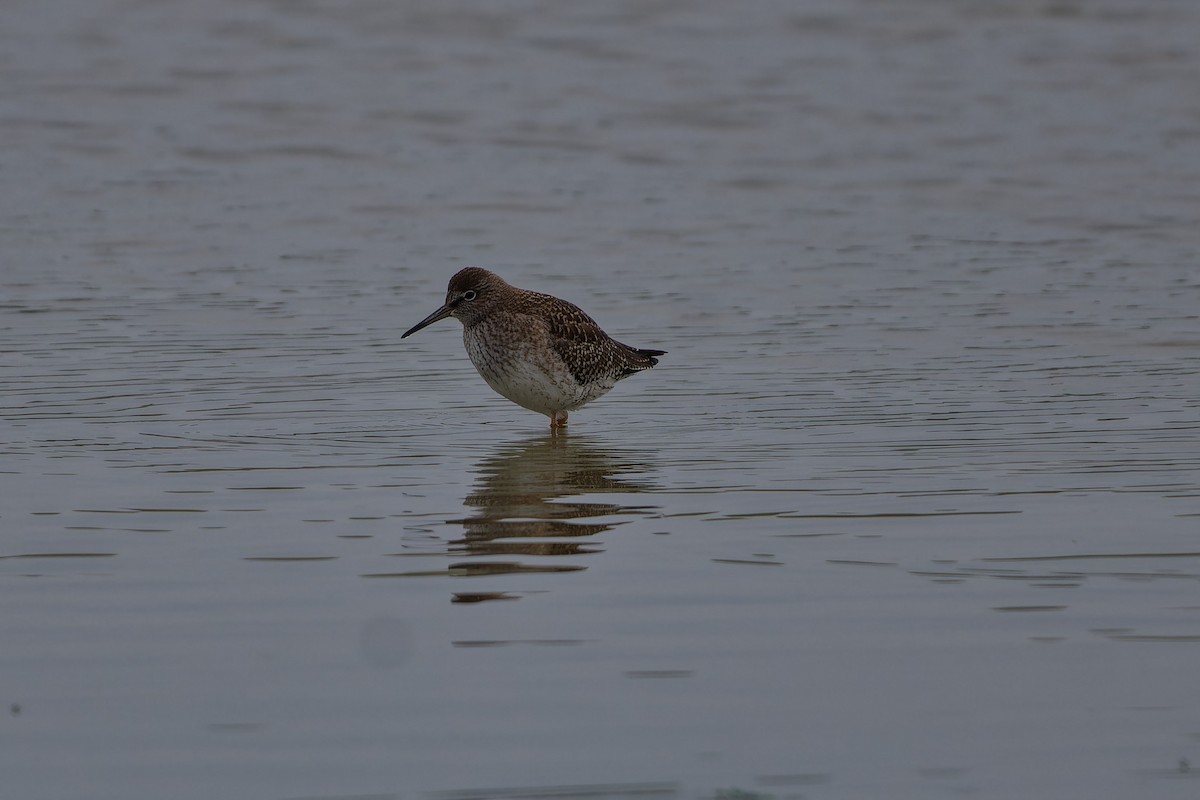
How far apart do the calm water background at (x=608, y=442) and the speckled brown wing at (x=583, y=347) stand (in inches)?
12.9

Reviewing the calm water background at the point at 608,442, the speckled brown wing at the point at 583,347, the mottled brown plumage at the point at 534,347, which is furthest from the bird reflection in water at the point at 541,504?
the speckled brown wing at the point at 583,347

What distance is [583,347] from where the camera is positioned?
35.2 ft

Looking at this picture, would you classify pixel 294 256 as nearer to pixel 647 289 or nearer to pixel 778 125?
pixel 647 289

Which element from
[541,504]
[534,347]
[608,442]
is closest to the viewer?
[541,504]

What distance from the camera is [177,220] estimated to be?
1662 cm

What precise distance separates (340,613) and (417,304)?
24.8 feet

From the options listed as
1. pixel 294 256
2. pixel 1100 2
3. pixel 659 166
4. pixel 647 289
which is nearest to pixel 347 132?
pixel 659 166

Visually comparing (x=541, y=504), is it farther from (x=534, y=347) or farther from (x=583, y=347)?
(x=583, y=347)

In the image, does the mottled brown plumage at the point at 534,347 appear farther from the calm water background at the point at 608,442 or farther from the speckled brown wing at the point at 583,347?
the calm water background at the point at 608,442

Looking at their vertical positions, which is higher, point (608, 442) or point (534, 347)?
point (534, 347)

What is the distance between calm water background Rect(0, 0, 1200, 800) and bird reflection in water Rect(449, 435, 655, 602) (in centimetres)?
4

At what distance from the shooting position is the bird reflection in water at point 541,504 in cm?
727

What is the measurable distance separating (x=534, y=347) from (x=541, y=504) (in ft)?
7.48

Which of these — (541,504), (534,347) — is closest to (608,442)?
(534,347)
